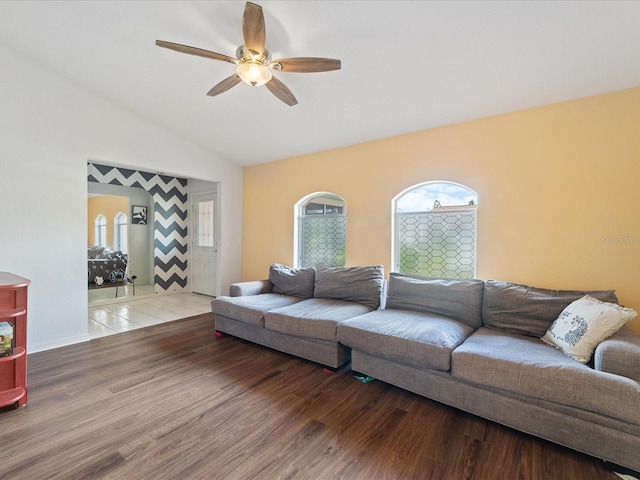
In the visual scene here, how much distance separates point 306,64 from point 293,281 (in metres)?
2.51

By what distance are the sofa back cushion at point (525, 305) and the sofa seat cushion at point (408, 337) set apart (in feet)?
0.91

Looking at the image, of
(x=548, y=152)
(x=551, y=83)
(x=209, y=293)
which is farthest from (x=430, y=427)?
(x=209, y=293)

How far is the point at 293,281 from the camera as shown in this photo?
3830 mm

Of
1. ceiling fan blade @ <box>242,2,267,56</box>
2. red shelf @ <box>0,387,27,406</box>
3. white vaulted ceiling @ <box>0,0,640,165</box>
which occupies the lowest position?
red shelf @ <box>0,387,27,406</box>

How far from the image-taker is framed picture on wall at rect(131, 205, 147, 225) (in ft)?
20.1

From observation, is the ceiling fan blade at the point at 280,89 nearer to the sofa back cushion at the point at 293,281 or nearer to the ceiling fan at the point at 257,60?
the ceiling fan at the point at 257,60

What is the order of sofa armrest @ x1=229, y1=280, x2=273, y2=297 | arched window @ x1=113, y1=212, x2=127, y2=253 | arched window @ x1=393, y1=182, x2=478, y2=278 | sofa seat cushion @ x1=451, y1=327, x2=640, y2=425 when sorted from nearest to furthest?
sofa seat cushion @ x1=451, y1=327, x2=640, y2=425 → arched window @ x1=393, y1=182, x2=478, y2=278 → sofa armrest @ x1=229, y1=280, x2=273, y2=297 → arched window @ x1=113, y1=212, x2=127, y2=253

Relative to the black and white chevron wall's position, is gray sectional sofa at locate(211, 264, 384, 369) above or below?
below

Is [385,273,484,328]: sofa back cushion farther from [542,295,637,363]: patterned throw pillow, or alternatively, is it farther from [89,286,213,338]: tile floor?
[89,286,213,338]: tile floor

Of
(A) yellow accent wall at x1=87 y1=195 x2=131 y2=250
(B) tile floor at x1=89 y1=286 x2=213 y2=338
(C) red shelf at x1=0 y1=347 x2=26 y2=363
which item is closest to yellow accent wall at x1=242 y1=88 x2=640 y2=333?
(B) tile floor at x1=89 y1=286 x2=213 y2=338

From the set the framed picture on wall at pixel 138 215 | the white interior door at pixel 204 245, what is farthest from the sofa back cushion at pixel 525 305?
the framed picture on wall at pixel 138 215

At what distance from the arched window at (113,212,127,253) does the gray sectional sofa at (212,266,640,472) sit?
4.55m

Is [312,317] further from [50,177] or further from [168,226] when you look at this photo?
[168,226]

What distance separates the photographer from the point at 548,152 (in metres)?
2.73
